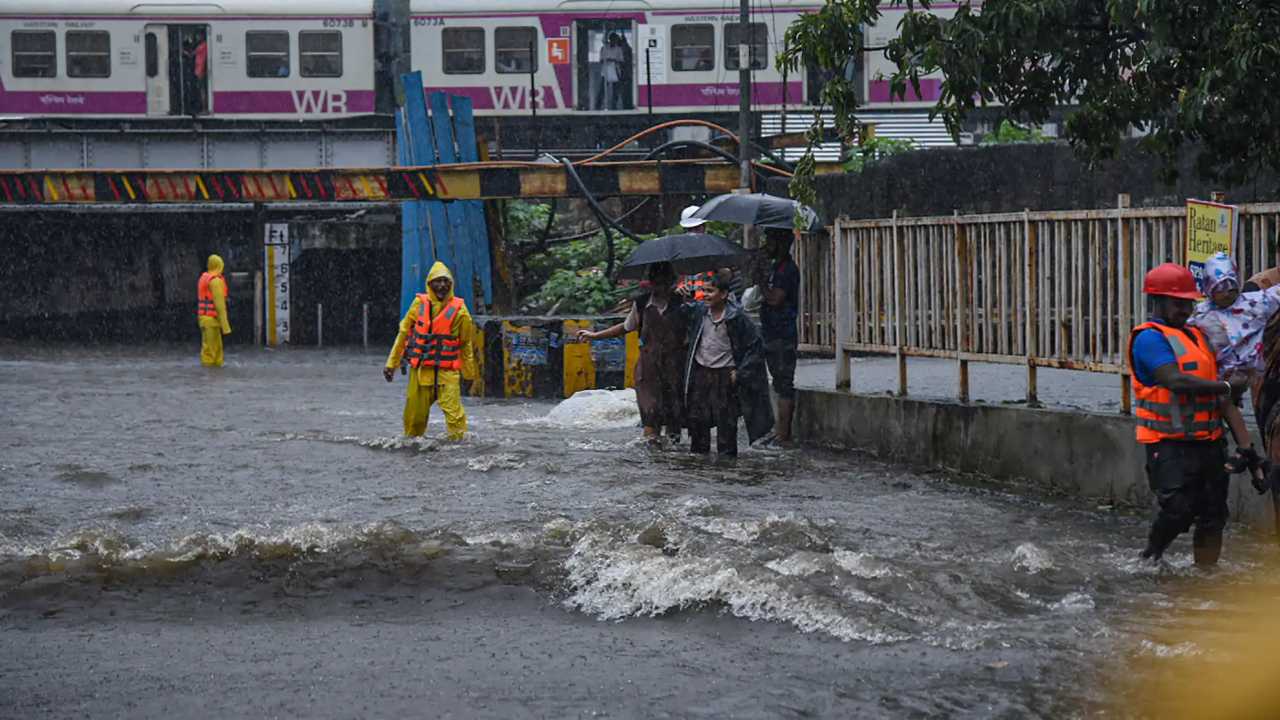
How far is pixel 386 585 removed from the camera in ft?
27.6

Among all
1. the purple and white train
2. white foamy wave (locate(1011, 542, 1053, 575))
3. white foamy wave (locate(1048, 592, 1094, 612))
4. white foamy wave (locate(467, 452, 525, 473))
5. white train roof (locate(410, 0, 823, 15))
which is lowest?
white foamy wave (locate(1048, 592, 1094, 612))

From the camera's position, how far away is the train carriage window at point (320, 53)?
1235 inches

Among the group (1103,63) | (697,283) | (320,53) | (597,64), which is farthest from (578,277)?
(1103,63)

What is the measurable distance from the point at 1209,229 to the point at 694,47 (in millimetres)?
22733

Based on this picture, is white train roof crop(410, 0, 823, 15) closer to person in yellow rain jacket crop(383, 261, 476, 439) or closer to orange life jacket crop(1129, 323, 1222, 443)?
person in yellow rain jacket crop(383, 261, 476, 439)

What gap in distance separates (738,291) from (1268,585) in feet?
43.7

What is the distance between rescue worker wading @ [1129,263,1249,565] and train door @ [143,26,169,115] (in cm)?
2670

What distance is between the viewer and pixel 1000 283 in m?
11.5

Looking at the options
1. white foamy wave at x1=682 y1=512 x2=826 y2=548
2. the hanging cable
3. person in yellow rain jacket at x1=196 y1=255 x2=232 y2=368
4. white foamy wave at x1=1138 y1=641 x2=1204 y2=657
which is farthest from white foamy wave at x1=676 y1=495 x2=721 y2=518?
person in yellow rain jacket at x1=196 y1=255 x2=232 y2=368

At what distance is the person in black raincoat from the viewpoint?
12.7 meters

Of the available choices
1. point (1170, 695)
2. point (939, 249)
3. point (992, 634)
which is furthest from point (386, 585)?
point (939, 249)

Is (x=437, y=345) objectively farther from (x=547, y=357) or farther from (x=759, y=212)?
(x=547, y=357)

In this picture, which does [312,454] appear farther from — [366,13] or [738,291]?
[366,13]

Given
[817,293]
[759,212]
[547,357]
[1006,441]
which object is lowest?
[1006,441]
